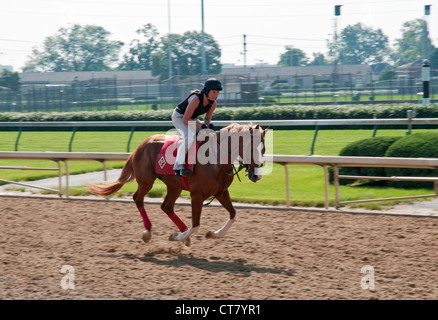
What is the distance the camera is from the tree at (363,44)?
108m

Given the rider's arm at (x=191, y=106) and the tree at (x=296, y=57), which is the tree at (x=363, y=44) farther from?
the rider's arm at (x=191, y=106)

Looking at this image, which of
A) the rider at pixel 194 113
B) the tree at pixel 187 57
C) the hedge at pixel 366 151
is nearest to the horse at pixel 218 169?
the rider at pixel 194 113

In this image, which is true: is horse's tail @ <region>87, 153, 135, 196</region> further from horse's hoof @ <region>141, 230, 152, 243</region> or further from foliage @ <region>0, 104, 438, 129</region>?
foliage @ <region>0, 104, 438, 129</region>

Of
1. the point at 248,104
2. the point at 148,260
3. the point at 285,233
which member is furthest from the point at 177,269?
the point at 248,104

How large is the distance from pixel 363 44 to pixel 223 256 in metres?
112

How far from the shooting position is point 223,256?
20.3 ft

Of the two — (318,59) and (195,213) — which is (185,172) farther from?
(318,59)

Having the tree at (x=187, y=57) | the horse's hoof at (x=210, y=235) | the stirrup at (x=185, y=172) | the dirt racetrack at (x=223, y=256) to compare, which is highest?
the tree at (x=187, y=57)

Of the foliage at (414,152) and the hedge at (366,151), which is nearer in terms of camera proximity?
the foliage at (414,152)

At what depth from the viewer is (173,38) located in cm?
6869

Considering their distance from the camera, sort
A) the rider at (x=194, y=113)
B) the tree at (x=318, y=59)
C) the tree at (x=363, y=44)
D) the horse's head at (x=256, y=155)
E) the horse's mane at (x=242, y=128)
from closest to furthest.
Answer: the horse's head at (x=256, y=155)
the horse's mane at (x=242, y=128)
the rider at (x=194, y=113)
the tree at (x=363, y=44)
the tree at (x=318, y=59)

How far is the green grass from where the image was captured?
363 inches

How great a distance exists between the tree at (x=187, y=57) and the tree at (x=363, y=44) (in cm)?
4782

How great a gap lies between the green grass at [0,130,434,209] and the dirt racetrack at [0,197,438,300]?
1143mm
